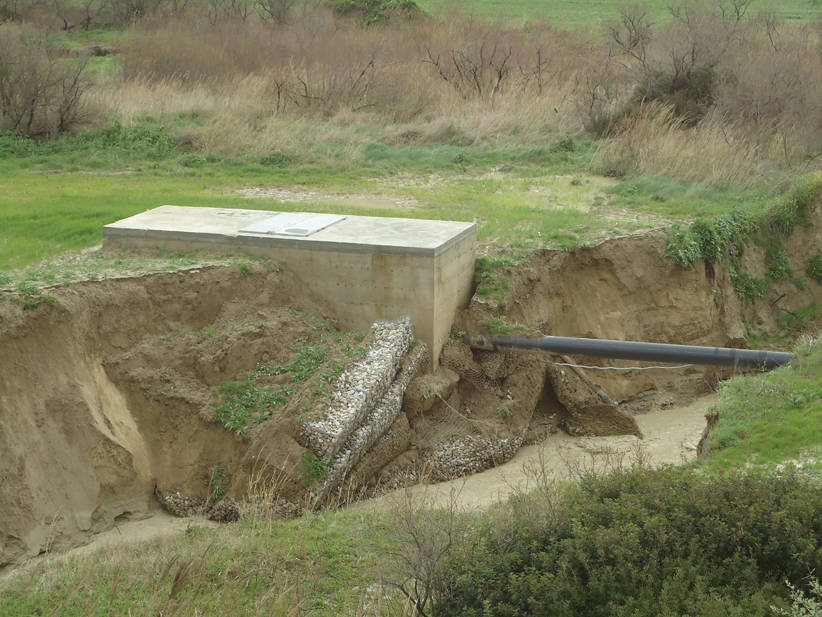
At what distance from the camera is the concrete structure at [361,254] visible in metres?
12.6

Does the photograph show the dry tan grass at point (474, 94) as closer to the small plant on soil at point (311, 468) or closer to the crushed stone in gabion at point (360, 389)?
the crushed stone in gabion at point (360, 389)

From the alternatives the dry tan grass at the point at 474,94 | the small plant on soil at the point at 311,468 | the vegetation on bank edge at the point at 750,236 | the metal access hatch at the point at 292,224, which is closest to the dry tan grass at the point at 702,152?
the dry tan grass at the point at 474,94

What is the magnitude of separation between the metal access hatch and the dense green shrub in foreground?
23.1ft

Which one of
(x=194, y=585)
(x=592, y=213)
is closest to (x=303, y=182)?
(x=592, y=213)

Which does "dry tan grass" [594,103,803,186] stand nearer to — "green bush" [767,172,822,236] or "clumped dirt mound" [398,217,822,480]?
"green bush" [767,172,822,236]

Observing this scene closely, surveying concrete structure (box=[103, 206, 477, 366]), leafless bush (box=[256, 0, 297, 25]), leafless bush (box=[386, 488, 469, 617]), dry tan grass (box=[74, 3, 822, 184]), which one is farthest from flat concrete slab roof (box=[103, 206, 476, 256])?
leafless bush (box=[256, 0, 297, 25])

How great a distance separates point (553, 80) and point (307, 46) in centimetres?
793

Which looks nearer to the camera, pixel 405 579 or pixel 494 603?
pixel 494 603

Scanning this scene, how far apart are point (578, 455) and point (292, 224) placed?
16.7ft

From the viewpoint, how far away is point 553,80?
83.9 feet

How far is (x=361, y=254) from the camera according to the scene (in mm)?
12758

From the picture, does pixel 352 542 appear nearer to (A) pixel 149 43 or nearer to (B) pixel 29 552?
(B) pixel 29 552

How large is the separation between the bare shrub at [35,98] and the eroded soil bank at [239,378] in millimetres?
11397

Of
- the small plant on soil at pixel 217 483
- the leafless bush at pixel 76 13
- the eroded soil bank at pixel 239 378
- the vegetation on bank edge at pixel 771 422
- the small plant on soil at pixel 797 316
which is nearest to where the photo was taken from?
the vegetation on bank edge at pixel 771 422
